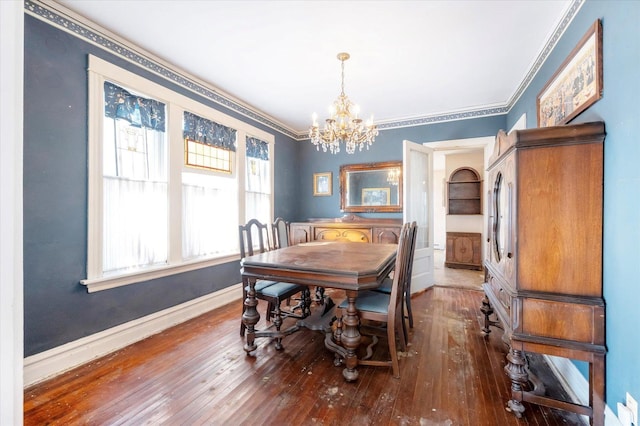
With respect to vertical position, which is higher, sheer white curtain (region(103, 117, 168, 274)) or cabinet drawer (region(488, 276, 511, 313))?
sheer white curtain (region(103, 117, 168, 274))

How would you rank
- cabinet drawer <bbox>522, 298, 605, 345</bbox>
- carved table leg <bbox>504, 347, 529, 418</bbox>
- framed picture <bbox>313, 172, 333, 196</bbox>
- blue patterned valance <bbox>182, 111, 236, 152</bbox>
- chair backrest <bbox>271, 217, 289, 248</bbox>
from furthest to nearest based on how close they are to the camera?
framed picture <bbox>313, 172, 333, 196</bbox>
chair backrest <bbox>271, 217, 289, 248</bbox>
blue patterned valance <bbox>182, 111, 236, 152</bbox>
carved table leg <bbox>504, 347, 529, 418</bbox>
cabinet drawer <bbox>522, 298, 605, 345</bbox>

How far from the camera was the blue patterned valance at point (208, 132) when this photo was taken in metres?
3.25

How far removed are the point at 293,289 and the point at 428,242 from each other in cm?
259

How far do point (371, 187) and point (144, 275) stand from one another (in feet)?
11.9

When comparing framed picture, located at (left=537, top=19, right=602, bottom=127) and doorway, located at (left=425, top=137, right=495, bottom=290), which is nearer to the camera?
framed picture, located at (left=537, top=19, right=602, bottom=127)

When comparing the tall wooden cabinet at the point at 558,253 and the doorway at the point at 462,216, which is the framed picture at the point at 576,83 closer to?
the tall wooden cabinet at the point at 558,253

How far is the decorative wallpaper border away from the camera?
82.2 inches

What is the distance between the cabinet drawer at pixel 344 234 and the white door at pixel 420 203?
0.72 meters

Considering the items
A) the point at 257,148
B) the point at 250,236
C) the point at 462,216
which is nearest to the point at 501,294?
the point at 250,236

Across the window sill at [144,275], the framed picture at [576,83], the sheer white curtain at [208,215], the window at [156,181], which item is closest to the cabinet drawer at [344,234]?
the window at [156,181]

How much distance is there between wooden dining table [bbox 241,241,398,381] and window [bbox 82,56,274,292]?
115 cm

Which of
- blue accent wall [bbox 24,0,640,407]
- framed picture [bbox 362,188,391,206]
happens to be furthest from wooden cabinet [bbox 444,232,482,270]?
blue accent wall [bbox 24,0,640,407]

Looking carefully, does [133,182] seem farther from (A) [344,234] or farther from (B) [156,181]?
(A) [344,234]

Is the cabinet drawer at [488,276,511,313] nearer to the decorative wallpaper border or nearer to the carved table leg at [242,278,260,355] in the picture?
the carved table leg at [242,278,260,355]
